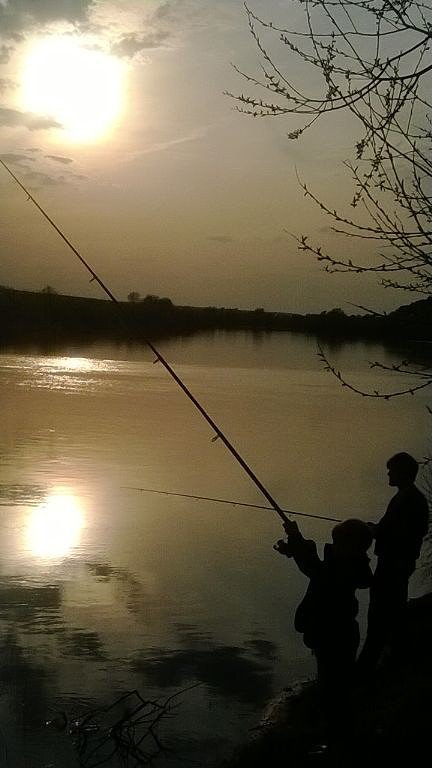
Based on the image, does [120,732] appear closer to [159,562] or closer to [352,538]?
[352,538]

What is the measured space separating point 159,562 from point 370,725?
19.6 feet

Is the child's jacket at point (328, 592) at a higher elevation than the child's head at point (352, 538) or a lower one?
lower

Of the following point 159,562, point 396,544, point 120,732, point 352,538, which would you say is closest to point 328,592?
point 352,538

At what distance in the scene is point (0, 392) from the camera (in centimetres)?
3206

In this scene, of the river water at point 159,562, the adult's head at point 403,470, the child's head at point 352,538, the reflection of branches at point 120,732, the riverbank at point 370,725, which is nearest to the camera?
the child's head at point 352,538

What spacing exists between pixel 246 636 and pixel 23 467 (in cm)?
948

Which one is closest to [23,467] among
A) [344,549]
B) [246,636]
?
[246,636]

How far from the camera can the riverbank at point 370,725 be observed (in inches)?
192

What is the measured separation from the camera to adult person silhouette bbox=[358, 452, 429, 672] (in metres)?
5.60

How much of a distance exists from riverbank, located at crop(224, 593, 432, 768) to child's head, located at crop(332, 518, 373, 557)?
1158 mm

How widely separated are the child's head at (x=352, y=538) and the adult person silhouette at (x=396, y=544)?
117 cm

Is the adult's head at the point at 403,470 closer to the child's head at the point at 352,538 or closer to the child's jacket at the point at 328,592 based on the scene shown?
the child's jacket at the point at 328,592

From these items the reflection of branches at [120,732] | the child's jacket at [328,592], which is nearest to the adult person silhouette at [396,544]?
the child's jacket at [328,592]

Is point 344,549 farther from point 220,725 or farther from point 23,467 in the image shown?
point 23,467
